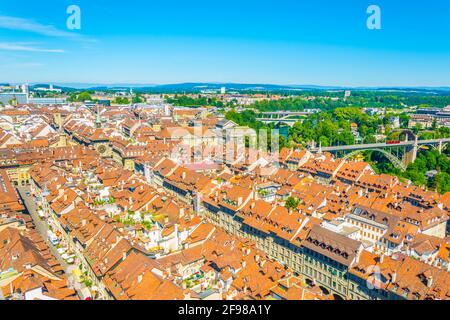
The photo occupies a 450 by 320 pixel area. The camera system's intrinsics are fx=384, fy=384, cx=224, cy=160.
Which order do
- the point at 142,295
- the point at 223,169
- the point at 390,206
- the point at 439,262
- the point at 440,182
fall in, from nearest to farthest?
the point at 142,295 < the point at 439,262 < the point at 390,206 < the point at 223,169 < the point at 440,182

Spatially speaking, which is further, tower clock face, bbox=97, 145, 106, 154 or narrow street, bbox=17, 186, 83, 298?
tower clock face, bbox=97, 145, 106, 154

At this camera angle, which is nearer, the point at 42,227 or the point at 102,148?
the point at 42,227

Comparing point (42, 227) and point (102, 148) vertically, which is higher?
point (102, 148)

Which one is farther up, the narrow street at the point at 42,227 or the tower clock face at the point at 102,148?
the tower clock face at the point at 102,148

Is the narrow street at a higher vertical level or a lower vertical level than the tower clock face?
lower

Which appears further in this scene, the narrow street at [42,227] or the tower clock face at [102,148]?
the tower clock face at [102,148]
